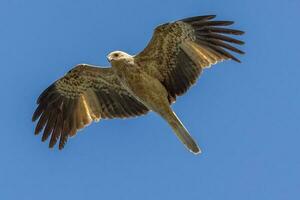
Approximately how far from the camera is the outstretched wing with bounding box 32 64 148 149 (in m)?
19.8

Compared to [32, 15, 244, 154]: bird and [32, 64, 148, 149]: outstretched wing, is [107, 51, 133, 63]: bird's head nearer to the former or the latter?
[32, 15, 244, 154]: bird

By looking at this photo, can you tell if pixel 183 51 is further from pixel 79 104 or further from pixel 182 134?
pixel 79 104

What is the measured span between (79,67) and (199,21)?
2954 mm

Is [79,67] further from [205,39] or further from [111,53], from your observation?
[205,39]

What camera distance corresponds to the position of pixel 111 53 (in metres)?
18.4

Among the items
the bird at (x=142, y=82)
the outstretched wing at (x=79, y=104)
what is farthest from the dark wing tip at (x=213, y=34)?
the outstretched wing at (x=79, y=104)

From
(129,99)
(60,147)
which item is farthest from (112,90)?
(60,147)

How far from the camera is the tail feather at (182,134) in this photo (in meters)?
18.4

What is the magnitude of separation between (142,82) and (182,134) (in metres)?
1.43

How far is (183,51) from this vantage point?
19.2 metres

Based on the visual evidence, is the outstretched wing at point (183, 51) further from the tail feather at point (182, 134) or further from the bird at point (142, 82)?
the tail feather at point (182, 134)

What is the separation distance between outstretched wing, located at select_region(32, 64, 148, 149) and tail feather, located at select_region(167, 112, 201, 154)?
4.44ft

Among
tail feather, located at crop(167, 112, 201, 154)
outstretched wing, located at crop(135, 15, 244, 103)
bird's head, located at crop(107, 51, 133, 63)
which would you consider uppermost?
outstretched wing, located at crop(135, 15, 244, 103)

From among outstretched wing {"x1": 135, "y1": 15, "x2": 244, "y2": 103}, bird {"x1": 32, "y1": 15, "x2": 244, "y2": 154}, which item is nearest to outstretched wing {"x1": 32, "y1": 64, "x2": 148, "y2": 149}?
bird {"x1": 32, "y1": 15, "x2": 244, "y2": 154}
